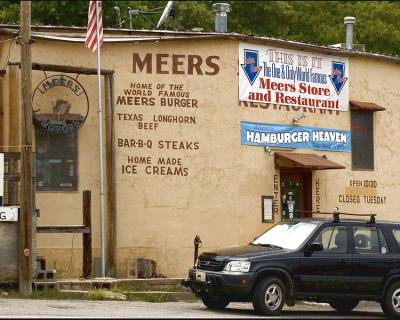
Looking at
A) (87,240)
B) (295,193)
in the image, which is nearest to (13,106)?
(87,240)

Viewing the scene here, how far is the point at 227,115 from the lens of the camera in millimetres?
25391

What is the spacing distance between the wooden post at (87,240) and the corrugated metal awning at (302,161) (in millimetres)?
5828

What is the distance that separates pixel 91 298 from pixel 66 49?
20.0 feet

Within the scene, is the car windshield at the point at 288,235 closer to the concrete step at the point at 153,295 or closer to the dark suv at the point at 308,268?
the dark suv at the point at 308,268

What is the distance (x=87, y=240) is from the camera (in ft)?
73.1

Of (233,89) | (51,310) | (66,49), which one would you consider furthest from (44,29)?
(51,310)

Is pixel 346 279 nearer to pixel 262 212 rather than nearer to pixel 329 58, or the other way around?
pixel 262 212

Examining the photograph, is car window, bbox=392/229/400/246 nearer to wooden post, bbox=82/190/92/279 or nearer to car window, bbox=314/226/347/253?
car window, bbox=314/226/347/253

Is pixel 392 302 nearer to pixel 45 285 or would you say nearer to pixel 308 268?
pixel 308 268

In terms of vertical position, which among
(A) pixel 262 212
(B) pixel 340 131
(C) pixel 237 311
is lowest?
(C) pixel 237 311

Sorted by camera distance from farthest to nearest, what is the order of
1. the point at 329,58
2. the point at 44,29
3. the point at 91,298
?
the point at 329,58 → the point at 44,29 → the point at 91,298

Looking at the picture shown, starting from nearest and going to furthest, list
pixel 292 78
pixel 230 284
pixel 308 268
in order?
pixel 230 284 < pixel 308 268 < pixel 292 78

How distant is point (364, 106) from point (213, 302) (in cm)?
1020

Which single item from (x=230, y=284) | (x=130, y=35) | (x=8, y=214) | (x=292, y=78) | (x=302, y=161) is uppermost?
(x=130, y=35)
